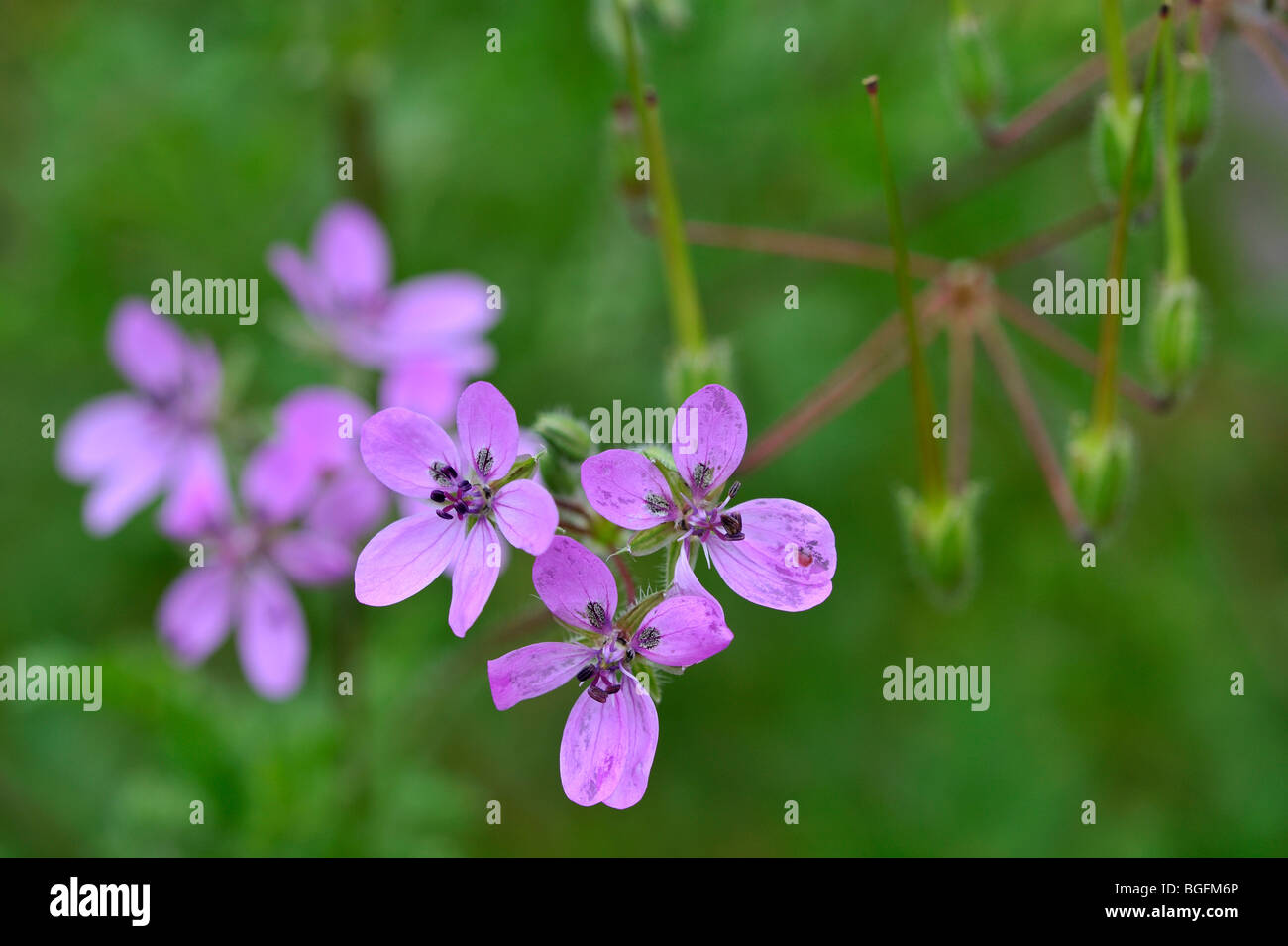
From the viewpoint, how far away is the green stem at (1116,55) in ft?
7.58

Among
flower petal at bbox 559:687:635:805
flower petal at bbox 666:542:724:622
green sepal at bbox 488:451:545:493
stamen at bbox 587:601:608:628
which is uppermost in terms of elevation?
green sepal at bbox 488:451:545:493

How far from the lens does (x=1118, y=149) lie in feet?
7.83

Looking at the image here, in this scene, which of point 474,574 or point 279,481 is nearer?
point 474,574

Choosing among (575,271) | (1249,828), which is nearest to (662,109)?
(575,271)

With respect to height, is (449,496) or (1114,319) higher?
(1114,319)

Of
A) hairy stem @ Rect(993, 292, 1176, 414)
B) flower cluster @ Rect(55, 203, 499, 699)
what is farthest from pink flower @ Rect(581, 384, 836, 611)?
flower cluster @ Rect(55, 203, 499, 699)

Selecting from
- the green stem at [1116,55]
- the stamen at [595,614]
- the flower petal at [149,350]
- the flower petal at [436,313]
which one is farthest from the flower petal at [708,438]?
the flower petal at [149,350]

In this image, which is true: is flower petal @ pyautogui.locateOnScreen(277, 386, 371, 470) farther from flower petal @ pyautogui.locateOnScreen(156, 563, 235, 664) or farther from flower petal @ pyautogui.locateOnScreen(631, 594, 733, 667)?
flower petal @ pyautogui.locateOnScreen(631, 594, 733, 667)

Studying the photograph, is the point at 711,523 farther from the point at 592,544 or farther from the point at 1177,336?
the point at 1177,336

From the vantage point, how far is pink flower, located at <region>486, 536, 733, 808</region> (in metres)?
1.76

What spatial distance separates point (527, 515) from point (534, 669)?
255mm

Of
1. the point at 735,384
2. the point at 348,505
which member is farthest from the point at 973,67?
the point at 735,384

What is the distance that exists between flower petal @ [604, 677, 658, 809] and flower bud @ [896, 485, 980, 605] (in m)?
0.83

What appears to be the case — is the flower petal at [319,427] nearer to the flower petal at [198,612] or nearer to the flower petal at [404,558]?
the flower petal at [198,612]
